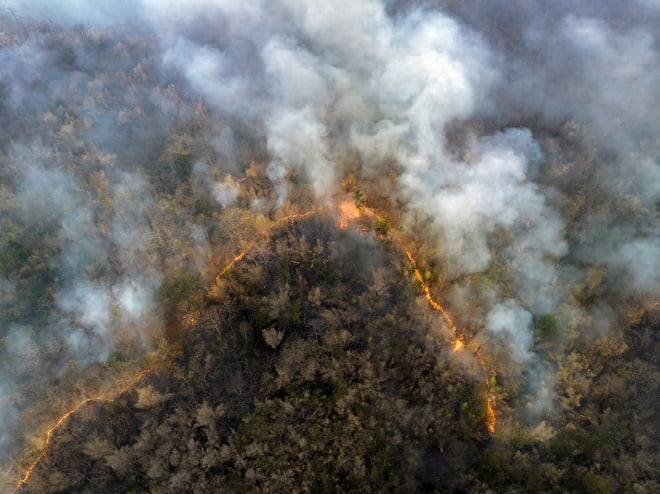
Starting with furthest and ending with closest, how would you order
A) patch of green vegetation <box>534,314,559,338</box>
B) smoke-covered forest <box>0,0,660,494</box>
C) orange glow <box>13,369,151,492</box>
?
patch of green vegetation <box>534,314,559,338</box> → smoke-covered forest <box>0,0,660,494</box> → orange glow <box>13,369,151,492</box>

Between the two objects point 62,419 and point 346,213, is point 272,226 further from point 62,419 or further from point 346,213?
point 62,419

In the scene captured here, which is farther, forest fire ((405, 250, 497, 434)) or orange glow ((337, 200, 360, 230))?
orange glow ((337, 200, 360, 230))

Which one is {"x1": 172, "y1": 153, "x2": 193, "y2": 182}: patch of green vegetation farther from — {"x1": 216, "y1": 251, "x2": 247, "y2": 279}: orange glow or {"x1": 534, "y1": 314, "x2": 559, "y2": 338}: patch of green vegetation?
{"x1": 534, "y1": 314, "x2": 559, "y2": 338}: patch of green vegetation

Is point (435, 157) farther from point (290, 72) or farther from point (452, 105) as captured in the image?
point (290, 72)

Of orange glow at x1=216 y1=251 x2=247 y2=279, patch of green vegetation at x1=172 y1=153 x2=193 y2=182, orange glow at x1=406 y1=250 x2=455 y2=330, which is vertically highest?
patch of green vegetation at x1=172 y1=153 x2=193 y2=182

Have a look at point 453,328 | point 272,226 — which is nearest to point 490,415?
point 453,328

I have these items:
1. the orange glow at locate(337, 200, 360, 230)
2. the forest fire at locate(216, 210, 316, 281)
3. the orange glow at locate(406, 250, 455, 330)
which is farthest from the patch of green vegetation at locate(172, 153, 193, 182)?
the orange glow at locate(406, 250, 455, 330)

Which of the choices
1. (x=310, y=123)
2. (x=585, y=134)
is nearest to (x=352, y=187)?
(x=310, y=123)
